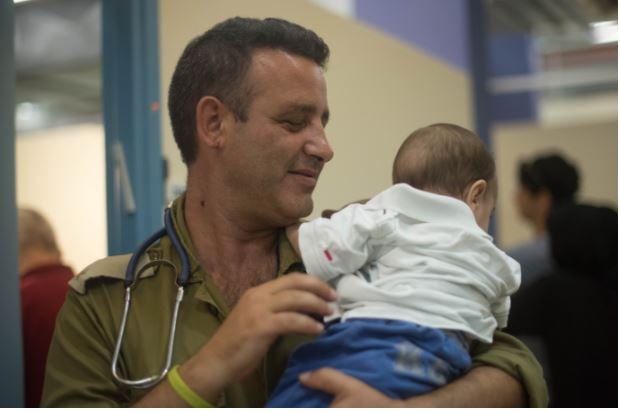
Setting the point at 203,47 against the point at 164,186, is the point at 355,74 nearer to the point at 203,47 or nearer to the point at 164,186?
the point at 203,47

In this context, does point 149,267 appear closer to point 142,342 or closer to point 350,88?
point 142,342

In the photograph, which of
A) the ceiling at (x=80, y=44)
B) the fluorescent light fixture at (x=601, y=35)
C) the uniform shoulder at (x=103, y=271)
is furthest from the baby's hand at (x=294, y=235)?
the fluorescent light fixture at (x=601, y=35)

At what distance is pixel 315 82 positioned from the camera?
127 centimetres

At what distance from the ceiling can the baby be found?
107cm

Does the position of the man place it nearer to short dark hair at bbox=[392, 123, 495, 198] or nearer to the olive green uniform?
the olive green uniform

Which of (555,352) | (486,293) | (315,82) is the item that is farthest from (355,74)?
(555,352)

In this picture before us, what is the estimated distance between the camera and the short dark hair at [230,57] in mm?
1291

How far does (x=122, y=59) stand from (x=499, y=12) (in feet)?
15.1

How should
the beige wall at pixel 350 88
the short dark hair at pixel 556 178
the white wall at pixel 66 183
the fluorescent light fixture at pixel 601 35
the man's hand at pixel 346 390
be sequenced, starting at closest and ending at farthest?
1. the man's hand at pixel 346 390
2. the beige wall at pixel 350 88
3. the white wall at pixel 66 183
4. the short dark hair at pixel 556 178
5. the fluorescent light fixture at pixel 601 35

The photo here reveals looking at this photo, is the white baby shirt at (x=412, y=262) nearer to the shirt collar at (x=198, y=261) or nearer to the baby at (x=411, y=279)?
the baby at (x=411, y=279)

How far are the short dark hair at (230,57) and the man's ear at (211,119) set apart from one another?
11 millimetres

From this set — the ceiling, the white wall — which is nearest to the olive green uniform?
the ceiling

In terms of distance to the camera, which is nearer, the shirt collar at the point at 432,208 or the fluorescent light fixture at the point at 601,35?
the shirt collar at the point at 432,208

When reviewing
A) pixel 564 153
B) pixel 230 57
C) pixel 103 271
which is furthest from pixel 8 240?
pixel 564 153
